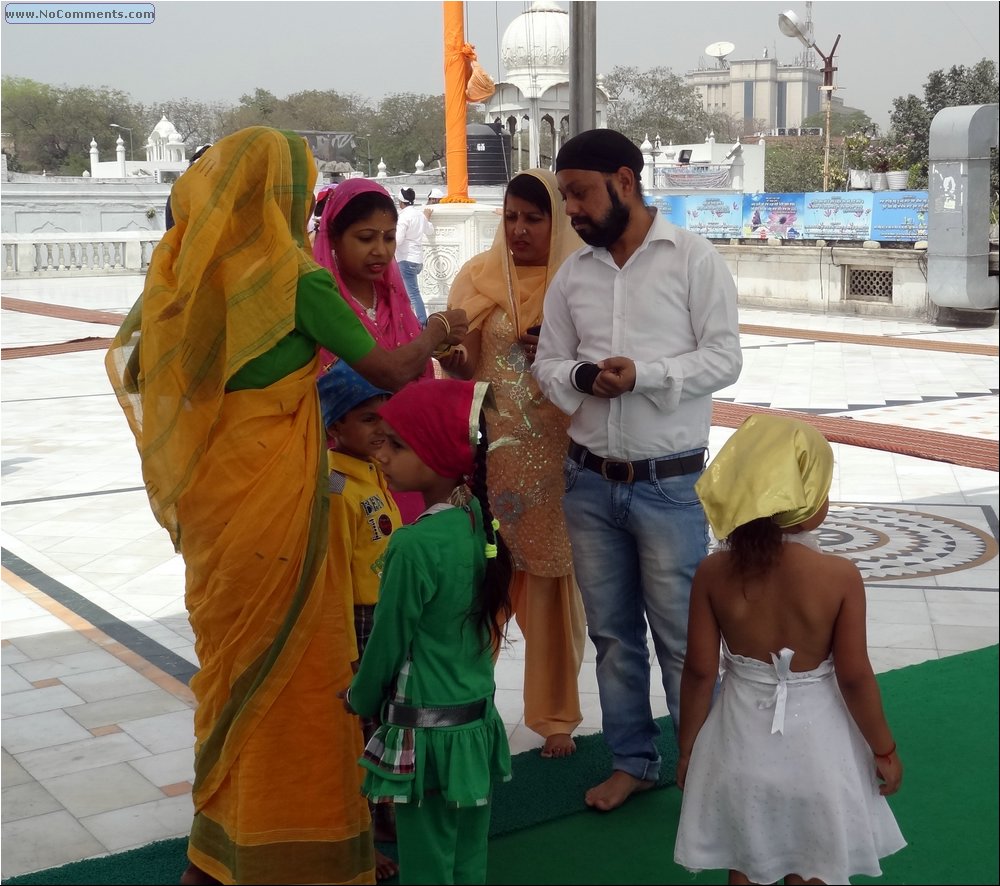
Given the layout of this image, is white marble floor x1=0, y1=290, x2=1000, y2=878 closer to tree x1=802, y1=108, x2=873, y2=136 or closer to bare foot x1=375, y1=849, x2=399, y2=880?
bare foot x1=375, y1=849, x2=399, y2=880

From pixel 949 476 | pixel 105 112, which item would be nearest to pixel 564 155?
pixel 949 476

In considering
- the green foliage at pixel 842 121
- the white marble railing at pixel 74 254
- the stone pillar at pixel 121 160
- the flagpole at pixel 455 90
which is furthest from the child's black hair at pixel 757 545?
the green foliage at pixel 842 121

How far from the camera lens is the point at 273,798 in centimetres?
250

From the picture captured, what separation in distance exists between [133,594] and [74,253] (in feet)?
69.1

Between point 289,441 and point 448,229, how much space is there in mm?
11949

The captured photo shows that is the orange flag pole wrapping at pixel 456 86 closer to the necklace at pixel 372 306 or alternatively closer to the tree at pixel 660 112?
the necklace at pixel 372 306

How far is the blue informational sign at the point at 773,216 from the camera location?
16547mm

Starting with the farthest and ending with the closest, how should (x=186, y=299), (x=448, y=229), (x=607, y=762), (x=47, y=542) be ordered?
(x=448, y=229)
(x=47, y=542)
(x=607, y=762)
(x=186, y=299)

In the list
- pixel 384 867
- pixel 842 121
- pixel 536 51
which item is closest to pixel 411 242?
pixel 384 867

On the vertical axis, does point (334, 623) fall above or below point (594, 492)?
below

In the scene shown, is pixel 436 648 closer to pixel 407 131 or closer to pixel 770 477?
pixel 770 477

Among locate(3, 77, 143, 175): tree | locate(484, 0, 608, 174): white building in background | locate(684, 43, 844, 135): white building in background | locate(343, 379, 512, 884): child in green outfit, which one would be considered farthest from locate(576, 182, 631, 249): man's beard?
locate(684, 43, 844, 135): white building in background

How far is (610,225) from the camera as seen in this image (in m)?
2.87

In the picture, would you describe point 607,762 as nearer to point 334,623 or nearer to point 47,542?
point 334,623
